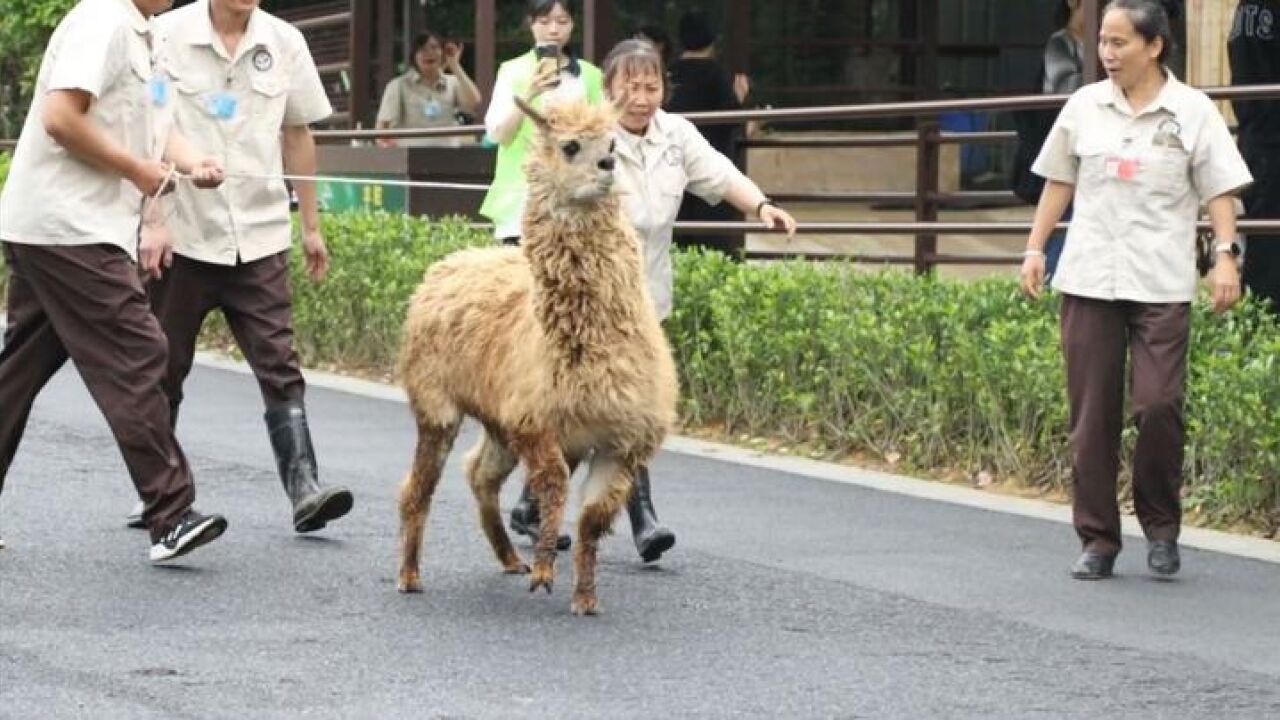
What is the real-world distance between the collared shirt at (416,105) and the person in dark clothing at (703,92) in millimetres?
3399

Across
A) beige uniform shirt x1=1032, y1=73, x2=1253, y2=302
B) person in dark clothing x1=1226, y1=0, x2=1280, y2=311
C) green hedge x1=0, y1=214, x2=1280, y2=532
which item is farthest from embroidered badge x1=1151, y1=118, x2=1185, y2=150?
person in dark clothing x1=1226, y1=0, x2=1280, y2=311

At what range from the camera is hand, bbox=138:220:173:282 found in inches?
373

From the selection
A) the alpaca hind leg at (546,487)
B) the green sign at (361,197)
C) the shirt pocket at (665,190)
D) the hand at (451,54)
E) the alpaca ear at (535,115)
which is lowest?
the alpaca hind leg at (546,487)

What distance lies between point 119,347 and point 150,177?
53cm

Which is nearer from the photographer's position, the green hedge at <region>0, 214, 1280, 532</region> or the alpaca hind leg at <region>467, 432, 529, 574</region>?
the alpaca hind leg at <region>467, 432, 529, 574</region>

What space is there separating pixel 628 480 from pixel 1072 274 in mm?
1738

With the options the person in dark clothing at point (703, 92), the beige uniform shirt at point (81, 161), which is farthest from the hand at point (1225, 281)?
the person in dark clothing at point (703, 92)

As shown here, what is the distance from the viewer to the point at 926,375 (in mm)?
12172

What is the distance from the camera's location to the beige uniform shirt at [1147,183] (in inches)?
364

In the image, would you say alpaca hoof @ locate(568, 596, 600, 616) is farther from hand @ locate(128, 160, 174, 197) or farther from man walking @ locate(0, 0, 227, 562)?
hand @ locate(128, 160, 174, 197)

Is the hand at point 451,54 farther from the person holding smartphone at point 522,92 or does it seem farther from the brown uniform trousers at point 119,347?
the brown uniform trousers at point 119,347

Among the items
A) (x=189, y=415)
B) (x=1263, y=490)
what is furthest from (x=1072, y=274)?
(x=189, y=415)

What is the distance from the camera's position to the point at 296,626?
812 cm

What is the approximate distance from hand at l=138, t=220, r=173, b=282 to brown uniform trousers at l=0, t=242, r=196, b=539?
0.33m
